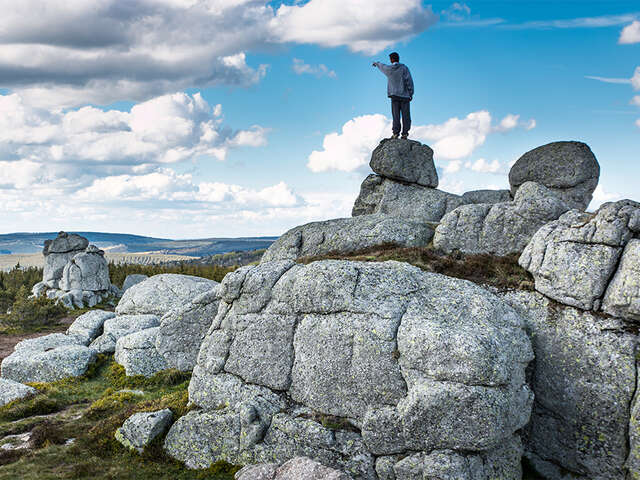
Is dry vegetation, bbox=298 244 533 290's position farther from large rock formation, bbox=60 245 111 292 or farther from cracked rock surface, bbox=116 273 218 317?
large rock formation, bbox=60 245 111 292

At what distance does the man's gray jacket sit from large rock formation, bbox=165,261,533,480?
1903 cm

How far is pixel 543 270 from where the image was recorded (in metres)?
20.6

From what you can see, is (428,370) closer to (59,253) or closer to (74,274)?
(74,274)

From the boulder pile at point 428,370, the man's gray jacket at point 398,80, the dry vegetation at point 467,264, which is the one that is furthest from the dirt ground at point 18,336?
the man's gray jacket at point 398,80

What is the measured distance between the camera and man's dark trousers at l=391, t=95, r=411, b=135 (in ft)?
124

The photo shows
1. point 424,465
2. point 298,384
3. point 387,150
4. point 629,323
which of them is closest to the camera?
point 424,465

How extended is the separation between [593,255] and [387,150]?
72.1 ft

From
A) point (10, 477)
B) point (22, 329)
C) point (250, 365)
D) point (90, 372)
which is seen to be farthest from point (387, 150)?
point (22, 329)

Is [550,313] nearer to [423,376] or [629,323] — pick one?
[629,323]

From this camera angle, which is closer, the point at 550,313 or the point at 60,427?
the point at 550,313

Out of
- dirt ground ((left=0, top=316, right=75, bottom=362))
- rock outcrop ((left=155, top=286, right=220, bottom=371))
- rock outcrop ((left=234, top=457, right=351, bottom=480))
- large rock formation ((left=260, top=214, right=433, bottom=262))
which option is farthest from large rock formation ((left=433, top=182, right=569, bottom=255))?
dirt ground ((left=0, top=316, right=75, bottom=362))

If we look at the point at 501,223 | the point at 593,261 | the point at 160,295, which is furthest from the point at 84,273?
the point at 593,261

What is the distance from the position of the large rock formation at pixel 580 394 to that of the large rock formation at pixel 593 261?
661 millimetres

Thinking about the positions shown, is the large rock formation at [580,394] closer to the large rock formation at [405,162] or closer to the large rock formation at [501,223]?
the large rock formation at [501,223]
